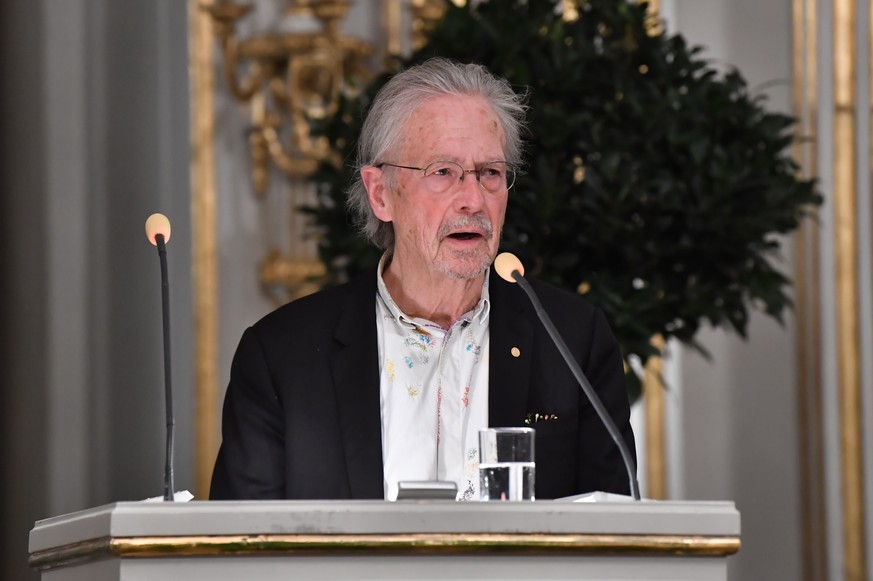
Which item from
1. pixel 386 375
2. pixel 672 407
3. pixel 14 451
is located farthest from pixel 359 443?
pixel 672 407

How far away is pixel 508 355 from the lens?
2412mm

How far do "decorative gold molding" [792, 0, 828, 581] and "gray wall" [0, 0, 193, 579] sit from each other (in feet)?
6.66

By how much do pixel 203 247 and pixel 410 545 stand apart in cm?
312

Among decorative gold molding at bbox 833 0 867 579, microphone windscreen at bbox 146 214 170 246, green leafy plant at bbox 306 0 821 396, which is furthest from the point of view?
decorative gold molding at bbox 833 0 867 579

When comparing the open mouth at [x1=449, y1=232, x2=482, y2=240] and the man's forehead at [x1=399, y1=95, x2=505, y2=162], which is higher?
the man's forehead at [x1=399, y1=95, x2=505, y2=162]

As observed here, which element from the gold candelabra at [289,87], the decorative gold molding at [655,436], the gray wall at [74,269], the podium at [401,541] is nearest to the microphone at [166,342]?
the podium at [401,541]

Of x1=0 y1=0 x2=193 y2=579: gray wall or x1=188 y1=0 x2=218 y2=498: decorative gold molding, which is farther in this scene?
x1=188 y1=0 x2=218 y2=498: decorative gold molding

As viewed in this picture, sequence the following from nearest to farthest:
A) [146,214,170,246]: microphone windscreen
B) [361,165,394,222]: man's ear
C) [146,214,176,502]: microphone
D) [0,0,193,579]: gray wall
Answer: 1. [146,214,176,502]: microphone
2. [146,214,170,246]: microphone windscreen
3. [361,165,394,222]: man's ear
4. [0,0,193,579]: gray wall

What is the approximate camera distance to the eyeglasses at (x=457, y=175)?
242cm

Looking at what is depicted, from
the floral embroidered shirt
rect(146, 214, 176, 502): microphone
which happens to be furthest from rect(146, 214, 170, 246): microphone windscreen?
the floral embroidered shirt

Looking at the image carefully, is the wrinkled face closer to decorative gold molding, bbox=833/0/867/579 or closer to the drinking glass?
the drinking glass

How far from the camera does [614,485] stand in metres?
2.35

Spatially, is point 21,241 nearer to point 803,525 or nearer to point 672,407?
point 672,407

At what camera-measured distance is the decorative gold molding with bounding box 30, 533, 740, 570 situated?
1.58 metres
